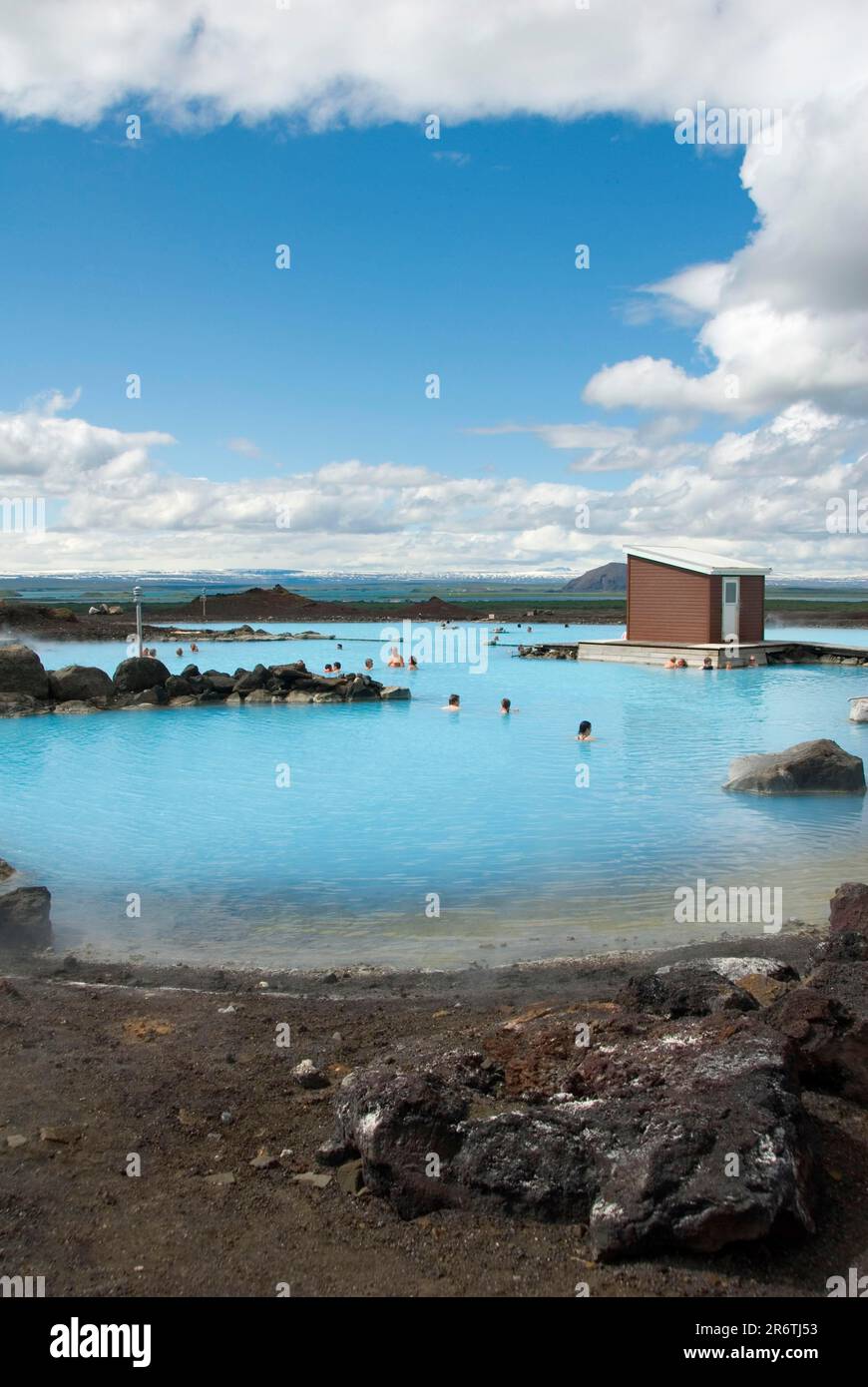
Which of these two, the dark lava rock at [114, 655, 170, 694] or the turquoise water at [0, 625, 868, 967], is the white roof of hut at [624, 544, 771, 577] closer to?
the turquoise water at [0, 625, 868, 967]

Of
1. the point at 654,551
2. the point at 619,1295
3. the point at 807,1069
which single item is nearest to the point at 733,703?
the point at 654,551

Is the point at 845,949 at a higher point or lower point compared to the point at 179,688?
lower

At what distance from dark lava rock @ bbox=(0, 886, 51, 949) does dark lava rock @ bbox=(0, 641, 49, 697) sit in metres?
20.1

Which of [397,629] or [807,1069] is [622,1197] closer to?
[807,1069]

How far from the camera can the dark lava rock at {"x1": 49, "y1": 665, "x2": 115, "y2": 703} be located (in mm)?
28031

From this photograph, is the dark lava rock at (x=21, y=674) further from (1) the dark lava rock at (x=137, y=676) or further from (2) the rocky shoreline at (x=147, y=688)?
(1) the dark lava rock at (x=137, y=676)

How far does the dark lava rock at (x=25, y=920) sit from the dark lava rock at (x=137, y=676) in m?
20.8

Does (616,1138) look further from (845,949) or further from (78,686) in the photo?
(78,686)

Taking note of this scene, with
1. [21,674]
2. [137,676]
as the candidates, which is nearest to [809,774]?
[137,676]

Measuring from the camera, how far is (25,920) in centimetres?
855

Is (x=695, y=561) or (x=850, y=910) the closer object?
(x=850, y=910)

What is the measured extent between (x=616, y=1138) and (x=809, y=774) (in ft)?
40.5

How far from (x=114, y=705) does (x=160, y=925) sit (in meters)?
19.6

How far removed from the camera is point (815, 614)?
8194 centimetres
